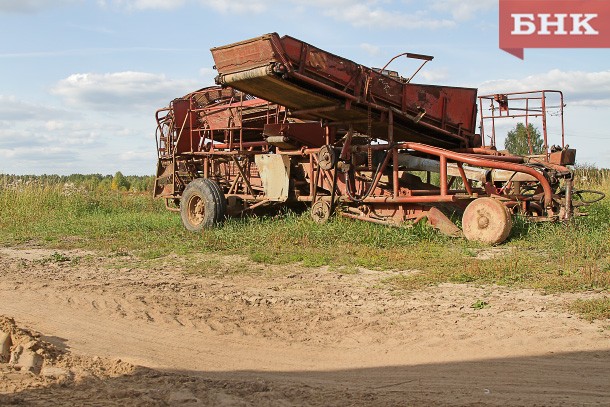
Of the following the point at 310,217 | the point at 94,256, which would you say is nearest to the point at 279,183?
the point at 310,217

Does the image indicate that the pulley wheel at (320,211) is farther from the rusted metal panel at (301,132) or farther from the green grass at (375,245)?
the rusted metal panel at (301,132)

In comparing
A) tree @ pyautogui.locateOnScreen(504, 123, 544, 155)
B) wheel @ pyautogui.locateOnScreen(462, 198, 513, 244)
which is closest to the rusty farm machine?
wheel @ pyautogui.locateOnScreen(462, 198, 513, 244)

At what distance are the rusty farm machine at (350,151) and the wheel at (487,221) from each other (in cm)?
1

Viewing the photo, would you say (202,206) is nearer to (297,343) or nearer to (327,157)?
(327,157)

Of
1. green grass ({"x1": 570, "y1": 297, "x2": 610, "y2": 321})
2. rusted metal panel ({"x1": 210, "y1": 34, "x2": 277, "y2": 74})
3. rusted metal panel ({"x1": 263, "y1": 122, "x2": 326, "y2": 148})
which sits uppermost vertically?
rusted metal panel ({"x1": 210, "y1": 34, "x2": 277, "y2": 74})

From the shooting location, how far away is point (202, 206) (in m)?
13.4

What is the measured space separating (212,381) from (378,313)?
7.47 ft

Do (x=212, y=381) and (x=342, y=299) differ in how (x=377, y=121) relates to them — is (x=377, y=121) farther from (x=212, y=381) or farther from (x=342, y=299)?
(x=212, y=381)

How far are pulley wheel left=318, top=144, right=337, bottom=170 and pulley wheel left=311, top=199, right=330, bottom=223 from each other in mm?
641

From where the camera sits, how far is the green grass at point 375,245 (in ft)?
25.0

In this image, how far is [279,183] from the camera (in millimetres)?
12633

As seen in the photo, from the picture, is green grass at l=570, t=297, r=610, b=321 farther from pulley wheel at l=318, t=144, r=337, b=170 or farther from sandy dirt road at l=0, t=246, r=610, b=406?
pulley wheel at l=318, t=144, r=337, b=170

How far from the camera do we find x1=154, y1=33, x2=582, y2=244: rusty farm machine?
1028 centimetres

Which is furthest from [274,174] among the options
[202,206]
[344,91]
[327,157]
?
[344,91]
